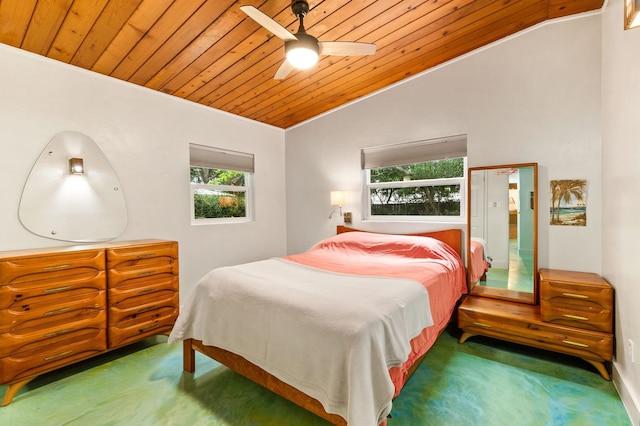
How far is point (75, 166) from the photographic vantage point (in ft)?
8.33

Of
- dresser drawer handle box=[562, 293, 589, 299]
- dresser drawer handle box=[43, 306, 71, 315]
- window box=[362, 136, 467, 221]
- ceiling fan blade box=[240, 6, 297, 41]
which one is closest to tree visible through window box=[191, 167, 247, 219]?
dresser drawer handle box=[43, 306, 71, 315]

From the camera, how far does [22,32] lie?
2098 mm

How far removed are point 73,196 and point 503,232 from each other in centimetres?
395

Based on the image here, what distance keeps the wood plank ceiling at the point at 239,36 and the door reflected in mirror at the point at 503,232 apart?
4.29 feet

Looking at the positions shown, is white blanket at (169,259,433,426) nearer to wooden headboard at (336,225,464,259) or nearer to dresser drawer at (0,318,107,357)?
dresser drawer at (0,318,107,357)

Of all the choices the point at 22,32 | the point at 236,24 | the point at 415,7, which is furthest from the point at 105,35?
the point at 415,7

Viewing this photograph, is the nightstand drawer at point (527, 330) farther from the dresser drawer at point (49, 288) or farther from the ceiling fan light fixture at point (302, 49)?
the dresser drawer at point (49, 288)

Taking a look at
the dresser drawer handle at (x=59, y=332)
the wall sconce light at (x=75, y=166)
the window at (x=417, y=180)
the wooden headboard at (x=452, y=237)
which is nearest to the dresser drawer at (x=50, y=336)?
the dresser drawer handle at (x=59, y=332)

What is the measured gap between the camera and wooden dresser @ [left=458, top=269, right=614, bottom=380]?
214cm

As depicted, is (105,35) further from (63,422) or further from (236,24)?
(63,422)

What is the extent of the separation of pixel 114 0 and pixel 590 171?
377 centimetres

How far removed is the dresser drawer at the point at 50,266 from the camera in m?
1.92

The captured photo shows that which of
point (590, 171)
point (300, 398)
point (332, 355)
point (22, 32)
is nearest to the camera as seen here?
point (332, 355)

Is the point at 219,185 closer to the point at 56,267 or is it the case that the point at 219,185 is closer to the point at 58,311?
the point at 56,267
